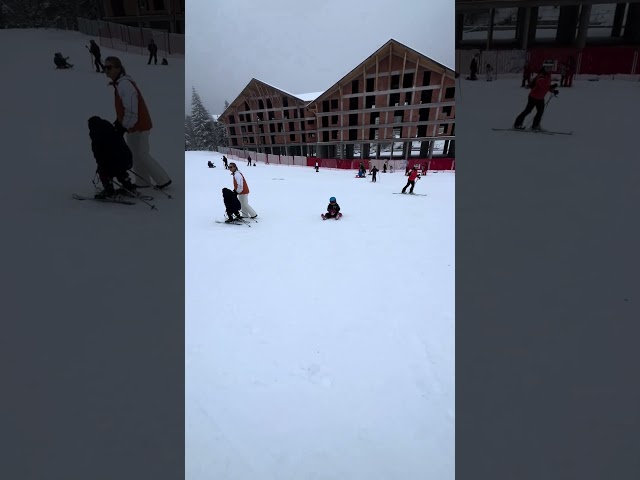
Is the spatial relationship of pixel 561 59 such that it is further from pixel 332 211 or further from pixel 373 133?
pixel 332 211

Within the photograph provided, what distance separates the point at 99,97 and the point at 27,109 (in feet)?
6.93

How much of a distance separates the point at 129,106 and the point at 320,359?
4.85 metres

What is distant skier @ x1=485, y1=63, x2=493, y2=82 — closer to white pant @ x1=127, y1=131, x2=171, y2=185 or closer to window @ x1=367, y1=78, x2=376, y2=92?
window @ x1=367, y1=78, x2=376, y2=92

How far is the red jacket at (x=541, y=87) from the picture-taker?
827 centimetres

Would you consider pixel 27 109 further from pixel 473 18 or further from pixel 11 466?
pixel 473 18

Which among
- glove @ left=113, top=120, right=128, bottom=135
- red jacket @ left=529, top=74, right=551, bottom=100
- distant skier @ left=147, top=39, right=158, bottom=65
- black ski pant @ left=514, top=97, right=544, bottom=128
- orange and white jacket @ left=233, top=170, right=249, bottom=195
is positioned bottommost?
orange and white jacket @ left=233, top=170, right=249, bottom=195

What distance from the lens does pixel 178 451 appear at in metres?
1.68

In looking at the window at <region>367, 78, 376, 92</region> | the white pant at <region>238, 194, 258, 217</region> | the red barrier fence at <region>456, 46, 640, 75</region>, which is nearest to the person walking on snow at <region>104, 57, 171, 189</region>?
the white pant at <region>238, 194, 258, 217</region>

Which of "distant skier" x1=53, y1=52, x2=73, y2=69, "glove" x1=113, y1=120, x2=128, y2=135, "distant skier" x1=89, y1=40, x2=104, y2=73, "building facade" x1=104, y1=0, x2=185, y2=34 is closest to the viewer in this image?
"building facade" x1=104, y1=0, x2=185, y2=34

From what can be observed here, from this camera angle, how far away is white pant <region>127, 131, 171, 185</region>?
15.9 feet

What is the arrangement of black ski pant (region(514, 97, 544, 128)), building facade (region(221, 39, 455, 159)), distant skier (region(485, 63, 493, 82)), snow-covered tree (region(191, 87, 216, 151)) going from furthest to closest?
1. snow-covered tree (region(191, 87, 216, 151))
2. building facade (region(221, 39, 455, 159))
3. distant skier (region(485, 63, 493, 82))
4. black ski pant (region(514, 97, 544, 128))

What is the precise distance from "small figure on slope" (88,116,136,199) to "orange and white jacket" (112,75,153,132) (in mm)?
267

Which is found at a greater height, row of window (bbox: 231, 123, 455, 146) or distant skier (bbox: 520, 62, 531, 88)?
distant skier (bbox: 520, 62, 531, 88)

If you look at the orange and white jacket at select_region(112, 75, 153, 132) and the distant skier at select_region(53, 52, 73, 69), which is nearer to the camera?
the orange and white jacket at select_region(112, 75, 153, 132)
